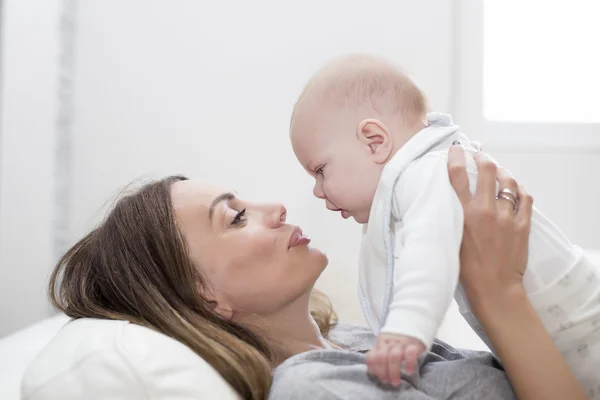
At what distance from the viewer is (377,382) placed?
1.01m

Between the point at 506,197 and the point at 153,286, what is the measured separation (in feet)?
2.15

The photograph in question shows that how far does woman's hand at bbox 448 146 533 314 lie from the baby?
0.03m

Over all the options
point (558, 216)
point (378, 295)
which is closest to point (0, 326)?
point (378, 295)

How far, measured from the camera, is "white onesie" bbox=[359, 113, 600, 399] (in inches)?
36.9

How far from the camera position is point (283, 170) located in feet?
8.27

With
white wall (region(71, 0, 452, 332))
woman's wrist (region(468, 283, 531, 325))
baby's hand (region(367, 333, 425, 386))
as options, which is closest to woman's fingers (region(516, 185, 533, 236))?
woman's wrist (region(468, 283, 531, 325))

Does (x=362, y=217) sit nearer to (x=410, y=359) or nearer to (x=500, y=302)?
(x=500, y=302)

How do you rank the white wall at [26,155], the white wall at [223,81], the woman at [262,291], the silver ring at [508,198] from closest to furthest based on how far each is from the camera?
the woman at [262,291]
the silver ring at [508,198]
the white wall at [26,155]
the white wall at [223,81]

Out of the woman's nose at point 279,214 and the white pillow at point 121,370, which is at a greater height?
the woman's nose at point 279,214

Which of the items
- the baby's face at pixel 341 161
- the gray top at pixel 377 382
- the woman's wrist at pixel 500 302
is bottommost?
the gray top at pixel 377 382

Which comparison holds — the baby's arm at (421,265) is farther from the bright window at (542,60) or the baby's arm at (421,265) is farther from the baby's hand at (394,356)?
the bright window at (542,60)

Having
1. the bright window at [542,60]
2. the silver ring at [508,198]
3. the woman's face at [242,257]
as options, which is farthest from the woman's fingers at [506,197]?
the bright window at [542,60]

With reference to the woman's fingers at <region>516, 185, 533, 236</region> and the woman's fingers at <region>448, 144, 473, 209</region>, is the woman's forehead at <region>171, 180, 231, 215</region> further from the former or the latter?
the woman's fingers at <region>516, 185, 533, 236</region>

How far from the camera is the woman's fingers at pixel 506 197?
114 cm
